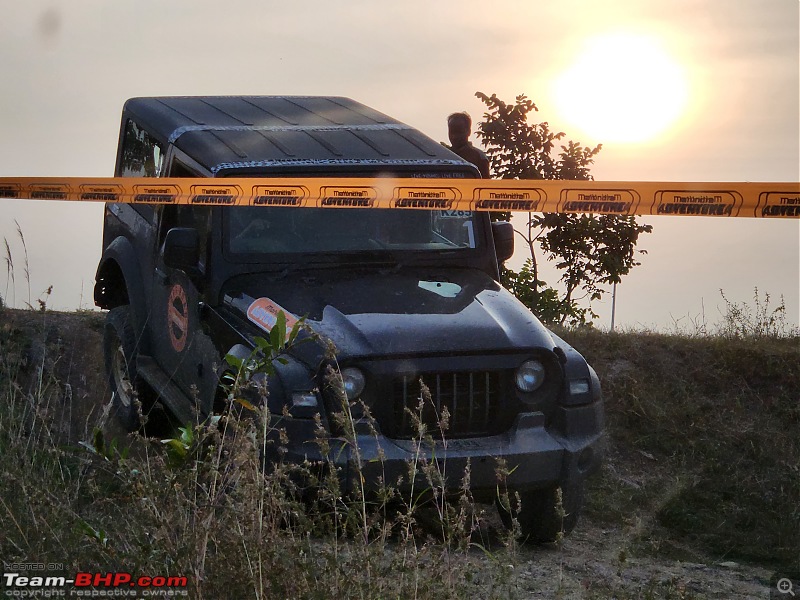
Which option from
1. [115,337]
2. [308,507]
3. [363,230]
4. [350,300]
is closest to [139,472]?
[308,507]

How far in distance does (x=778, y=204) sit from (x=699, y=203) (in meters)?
0.37

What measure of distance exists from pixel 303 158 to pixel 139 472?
109 inches

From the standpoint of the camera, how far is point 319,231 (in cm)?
644

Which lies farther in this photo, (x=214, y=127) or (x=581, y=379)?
(x=214, y=127)

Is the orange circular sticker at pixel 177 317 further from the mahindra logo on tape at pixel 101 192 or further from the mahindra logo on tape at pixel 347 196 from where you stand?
the mahindra logo on tape at pixel 347 196

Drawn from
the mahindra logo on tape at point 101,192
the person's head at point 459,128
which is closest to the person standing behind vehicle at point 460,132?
the person's head at point 459,128

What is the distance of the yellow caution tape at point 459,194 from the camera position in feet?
17.6

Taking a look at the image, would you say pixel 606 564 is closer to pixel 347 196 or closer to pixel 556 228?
pixel 347 196

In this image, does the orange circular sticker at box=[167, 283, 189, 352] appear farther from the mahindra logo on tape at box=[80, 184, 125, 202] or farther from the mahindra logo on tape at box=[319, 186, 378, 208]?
the mahindra logo on tape at box=[319, 186, 378, 208]

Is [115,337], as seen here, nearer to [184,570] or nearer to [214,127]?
[214,127]

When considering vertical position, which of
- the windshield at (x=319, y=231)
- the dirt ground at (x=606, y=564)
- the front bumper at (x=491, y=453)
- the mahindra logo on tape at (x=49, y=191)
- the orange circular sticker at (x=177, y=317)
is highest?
the mahindra logo on tape at (x=49, y=191)

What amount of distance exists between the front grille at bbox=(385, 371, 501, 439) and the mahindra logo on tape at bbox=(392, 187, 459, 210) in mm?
1021

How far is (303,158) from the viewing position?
6609 mm

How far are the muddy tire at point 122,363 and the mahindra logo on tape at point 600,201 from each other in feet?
10.6
